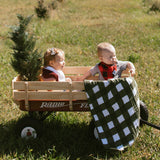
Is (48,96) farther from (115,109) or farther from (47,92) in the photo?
(115,109)

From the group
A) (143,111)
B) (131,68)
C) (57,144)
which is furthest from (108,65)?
(57,144)

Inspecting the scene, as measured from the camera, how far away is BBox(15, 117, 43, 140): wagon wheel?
3.46m

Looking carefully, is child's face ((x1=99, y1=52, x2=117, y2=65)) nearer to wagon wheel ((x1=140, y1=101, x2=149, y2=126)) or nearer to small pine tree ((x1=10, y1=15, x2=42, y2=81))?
wagon wheel ((x1=140, y1=101, x2=149, y2=126))

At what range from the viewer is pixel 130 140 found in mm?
3188

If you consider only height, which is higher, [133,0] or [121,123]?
[121,123]

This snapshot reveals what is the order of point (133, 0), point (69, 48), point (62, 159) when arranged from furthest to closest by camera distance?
point (133, 0) → point (69, 48) → point (62, 159)

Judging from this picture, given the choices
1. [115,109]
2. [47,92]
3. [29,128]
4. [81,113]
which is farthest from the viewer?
[81,113]

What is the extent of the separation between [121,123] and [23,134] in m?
1.36

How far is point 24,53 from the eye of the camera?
3.29 m

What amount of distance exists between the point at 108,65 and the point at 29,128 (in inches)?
56.1

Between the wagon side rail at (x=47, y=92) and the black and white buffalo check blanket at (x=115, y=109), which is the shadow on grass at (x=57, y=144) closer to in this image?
the black and white buffalo check blanket at (x=115, y=109)

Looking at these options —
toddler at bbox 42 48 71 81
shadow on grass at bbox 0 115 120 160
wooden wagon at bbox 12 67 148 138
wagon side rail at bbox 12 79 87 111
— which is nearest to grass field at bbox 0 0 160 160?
shadow on grass at bbox 0 115 120 160

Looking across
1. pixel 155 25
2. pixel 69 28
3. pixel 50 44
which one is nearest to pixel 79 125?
pixel 50 44

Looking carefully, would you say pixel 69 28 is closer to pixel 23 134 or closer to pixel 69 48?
pixel 69 48
